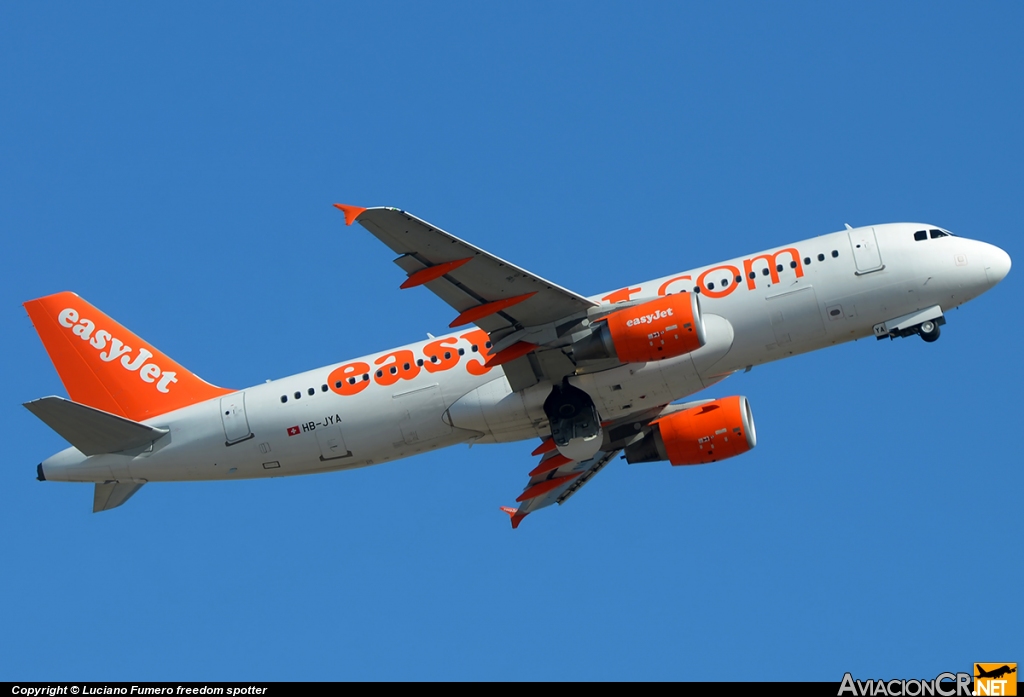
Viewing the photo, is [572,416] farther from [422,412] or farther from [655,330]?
[422,412]

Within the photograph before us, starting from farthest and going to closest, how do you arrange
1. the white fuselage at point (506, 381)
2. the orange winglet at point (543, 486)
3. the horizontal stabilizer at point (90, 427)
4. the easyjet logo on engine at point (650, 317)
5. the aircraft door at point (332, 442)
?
the orange winglet at point (543, 486)
the aircraft door at point (332, 442)
the horizontal stabilizer at point (90, 427)
the white fuselage at point (506, 381)
the easyjet logo on engine at point (650, 317)

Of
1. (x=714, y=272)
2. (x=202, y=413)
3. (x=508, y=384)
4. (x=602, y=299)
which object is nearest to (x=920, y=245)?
(x=714, y=272)

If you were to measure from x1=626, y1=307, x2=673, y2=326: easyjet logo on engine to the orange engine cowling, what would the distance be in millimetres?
7146

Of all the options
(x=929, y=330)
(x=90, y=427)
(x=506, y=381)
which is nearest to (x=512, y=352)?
(x=506, y=381)

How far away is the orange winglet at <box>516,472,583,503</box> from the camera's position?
49.5 meters

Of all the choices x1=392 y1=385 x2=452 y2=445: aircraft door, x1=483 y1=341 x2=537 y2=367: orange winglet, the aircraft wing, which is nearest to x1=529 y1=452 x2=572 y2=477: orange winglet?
x1=392 y1=385 x2=452 y2=445: aircraft door

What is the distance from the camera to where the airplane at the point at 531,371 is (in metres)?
40.4

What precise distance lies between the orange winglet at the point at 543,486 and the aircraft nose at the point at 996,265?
1709cm

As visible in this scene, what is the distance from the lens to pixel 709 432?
4553cm

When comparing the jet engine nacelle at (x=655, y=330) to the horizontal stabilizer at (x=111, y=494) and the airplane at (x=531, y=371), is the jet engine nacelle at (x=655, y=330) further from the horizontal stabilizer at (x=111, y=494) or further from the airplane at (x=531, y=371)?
the horizontal stabilizer at (x=111, y=494)

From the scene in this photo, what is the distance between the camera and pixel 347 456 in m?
44.4

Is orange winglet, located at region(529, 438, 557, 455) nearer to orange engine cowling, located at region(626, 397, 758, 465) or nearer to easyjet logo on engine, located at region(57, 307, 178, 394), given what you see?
orange engine cowling, located at region(626, 397, 758, 465)

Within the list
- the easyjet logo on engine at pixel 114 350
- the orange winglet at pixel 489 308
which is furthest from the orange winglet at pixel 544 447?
the easyjet logo on engine at pixel 114 350

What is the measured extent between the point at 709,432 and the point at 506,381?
26.6 feet
